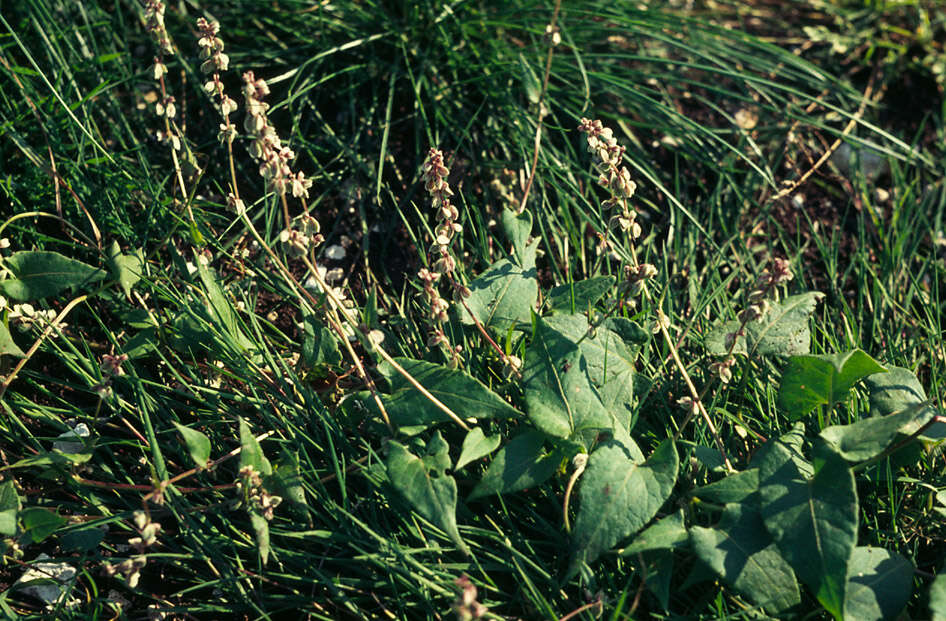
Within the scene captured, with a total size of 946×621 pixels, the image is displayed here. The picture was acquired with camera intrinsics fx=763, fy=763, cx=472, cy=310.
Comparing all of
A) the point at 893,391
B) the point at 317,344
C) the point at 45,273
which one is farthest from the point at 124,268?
the point at 893,391

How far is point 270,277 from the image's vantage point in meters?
1.89

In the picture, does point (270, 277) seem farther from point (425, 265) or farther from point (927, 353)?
point (927, 353)

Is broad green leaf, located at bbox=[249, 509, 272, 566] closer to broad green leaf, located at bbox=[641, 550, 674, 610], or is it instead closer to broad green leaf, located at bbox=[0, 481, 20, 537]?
broad green leaf, located at bbox=[0, 481, 20, 537]

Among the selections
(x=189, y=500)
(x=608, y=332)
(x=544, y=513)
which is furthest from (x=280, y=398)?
(x=608, y=332)

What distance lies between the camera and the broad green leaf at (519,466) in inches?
54.8

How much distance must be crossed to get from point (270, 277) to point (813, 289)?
146cm

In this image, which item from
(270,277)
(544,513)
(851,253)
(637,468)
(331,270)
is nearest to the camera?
(637,468)

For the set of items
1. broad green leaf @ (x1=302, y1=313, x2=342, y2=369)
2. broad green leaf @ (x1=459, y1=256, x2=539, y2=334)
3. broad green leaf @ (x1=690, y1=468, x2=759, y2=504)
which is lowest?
broad green leaf @ (x1=690, y1=468, x2=759, y2=504)

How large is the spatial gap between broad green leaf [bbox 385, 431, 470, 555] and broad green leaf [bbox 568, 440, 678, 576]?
0.21m

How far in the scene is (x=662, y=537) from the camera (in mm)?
1312

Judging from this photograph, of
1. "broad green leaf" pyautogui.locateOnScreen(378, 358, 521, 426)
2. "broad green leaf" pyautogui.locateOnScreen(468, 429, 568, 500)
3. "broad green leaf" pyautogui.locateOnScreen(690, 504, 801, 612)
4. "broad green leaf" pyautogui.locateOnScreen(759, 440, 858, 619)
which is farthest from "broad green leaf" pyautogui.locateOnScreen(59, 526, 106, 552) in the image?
"broad green leaf" pyautogui.locateOnScreen(759, 440, 858, 619)

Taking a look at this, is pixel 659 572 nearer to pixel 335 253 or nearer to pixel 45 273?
pixel 335 253

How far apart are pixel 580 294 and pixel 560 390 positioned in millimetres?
319

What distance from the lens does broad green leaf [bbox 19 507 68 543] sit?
1363 mm
